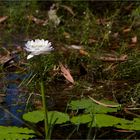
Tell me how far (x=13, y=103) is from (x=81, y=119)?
0.54 meters

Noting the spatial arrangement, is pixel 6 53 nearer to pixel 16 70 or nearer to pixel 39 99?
pixel 16 70

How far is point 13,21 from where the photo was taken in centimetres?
440

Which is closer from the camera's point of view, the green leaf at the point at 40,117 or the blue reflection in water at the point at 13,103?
the green leaf at the point at 40,117

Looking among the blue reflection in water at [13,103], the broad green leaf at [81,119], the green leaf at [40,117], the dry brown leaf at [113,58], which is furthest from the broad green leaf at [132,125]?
the dry brown leaf at [113,58]

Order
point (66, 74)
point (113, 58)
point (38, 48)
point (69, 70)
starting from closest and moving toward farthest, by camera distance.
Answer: point (38, 48) < point (66, 74) < point (69, 70) < point (113, 58)

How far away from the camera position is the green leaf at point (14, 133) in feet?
7.12

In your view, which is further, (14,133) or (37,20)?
(37,20)

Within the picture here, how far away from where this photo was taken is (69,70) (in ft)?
10.8

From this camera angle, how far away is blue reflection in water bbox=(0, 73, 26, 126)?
2514 millimetres

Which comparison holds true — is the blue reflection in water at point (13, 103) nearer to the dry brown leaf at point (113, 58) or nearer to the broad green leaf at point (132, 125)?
the broad green leaf at point (132, 125)

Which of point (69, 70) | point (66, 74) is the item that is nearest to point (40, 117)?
point (66, 74)

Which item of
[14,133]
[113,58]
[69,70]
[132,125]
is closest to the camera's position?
[14,133]

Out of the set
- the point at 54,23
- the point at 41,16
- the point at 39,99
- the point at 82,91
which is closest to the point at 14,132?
the point at 39,99

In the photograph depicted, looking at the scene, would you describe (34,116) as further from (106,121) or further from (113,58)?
(113,58)
